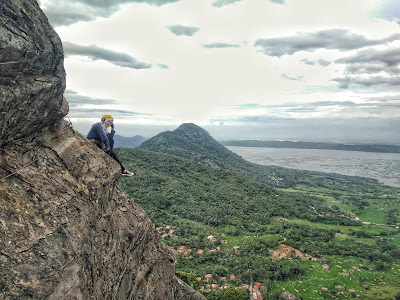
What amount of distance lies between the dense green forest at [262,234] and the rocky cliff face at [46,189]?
2298 centimetres

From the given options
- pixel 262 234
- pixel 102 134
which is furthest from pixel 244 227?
pixel 102 134

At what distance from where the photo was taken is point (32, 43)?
8.04m

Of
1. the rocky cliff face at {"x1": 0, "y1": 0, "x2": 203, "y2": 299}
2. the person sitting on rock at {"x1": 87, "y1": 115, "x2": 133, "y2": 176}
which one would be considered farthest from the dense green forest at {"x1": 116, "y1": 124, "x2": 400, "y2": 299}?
the person sitting on rock at {"x1": 87, "y1": 115, "x2": 133, "y2": 176}

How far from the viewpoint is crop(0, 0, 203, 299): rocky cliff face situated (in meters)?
7.19

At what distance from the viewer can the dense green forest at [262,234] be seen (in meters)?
46.4

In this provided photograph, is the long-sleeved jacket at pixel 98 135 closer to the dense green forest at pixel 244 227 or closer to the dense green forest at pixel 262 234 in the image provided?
the dense green forest at pixel 262 234

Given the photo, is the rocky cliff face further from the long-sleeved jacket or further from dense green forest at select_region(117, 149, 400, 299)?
dense green forest at select_region(117, 149, 400, 299)

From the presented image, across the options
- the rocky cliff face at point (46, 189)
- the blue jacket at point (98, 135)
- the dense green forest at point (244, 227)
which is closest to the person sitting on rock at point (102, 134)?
the blue jacket at point (98, 135)

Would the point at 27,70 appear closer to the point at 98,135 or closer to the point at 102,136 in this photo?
the point at 102,136

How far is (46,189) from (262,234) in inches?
2615

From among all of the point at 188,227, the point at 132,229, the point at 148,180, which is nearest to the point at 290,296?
the point at 188,227

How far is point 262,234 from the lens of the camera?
220 ft

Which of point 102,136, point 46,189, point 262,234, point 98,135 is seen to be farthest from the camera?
point 262,234

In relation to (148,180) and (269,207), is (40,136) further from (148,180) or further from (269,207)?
(269,207)
